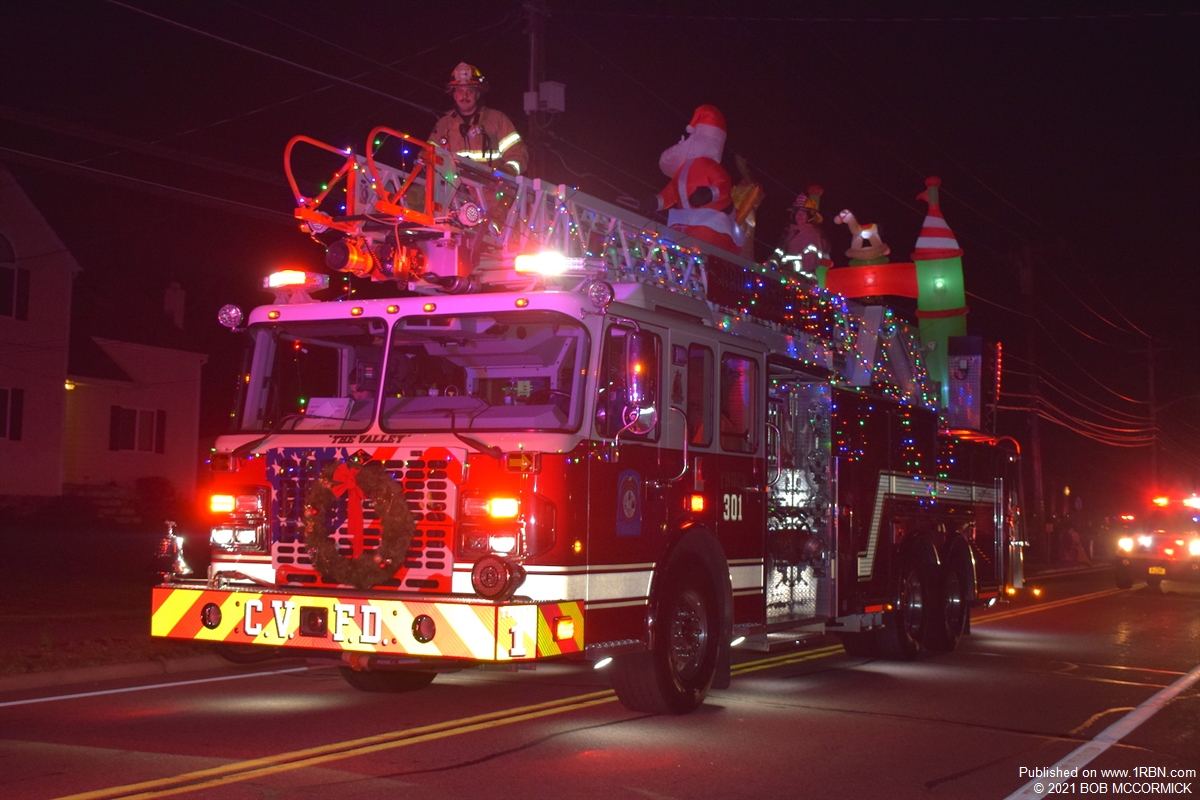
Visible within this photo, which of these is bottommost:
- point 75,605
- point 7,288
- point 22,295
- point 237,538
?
point 75,605

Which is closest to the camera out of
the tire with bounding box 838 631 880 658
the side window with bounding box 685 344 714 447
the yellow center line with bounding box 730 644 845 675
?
the side window with bounding box 685 344 714 447

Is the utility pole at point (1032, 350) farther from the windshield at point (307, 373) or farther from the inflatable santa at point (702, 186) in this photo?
the windshield at point (307, 373)

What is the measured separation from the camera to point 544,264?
783cm

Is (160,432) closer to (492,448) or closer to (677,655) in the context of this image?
(677,655)

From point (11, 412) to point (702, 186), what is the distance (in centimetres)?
2567

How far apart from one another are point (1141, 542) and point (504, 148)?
2016 centimetres

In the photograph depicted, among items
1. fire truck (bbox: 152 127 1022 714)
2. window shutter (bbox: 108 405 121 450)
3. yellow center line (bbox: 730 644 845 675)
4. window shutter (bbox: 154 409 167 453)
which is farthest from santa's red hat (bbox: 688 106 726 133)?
window shutter (bbox: 154 409 167 453)

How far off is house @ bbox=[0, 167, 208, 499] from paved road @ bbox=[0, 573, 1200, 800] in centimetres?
2379

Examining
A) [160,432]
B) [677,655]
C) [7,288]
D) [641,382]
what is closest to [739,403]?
[641,382]

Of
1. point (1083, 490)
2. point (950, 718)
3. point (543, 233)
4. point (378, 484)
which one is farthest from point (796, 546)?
point (1083, 490)

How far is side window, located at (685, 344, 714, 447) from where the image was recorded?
883 cm

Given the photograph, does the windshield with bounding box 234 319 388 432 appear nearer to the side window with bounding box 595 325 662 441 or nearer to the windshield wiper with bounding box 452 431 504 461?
the windshield wiper with bounding box 452 431 504 461

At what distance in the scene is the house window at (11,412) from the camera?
31344mm

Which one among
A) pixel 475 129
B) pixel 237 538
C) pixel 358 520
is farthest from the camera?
pixel 475 129
